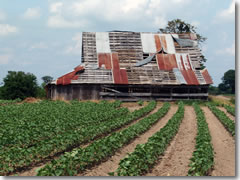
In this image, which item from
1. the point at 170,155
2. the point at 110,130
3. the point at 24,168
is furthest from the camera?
the point at 110,130

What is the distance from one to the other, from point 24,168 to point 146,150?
12.6ft

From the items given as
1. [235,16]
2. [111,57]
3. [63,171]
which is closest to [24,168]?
[63,171]

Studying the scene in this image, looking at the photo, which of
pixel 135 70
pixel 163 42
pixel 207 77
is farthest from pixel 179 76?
pixel 163 42

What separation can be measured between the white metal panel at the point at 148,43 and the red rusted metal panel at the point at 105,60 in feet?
14.6

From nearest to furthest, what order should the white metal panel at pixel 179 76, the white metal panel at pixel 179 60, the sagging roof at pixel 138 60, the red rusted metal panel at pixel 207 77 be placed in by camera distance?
the sagging roof at pixel 138 60 < the white metal panel at pixel 179 76 < the red rusted metal panel at pixel 207 77 < the white metal panel at pixel 179 60

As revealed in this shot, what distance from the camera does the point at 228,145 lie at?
517 inches

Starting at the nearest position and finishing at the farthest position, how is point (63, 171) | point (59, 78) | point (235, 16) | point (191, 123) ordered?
point (63, 171), point (235, 16), point (191, 123), point (59, 78)

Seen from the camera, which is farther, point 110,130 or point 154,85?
point 154,85

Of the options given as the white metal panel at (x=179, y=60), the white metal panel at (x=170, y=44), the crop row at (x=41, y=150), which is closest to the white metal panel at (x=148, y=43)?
the white metal panel at (x=170, y=44)

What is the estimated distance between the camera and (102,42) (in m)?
34.0

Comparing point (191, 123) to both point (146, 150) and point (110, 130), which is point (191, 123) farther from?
point (146, 150)

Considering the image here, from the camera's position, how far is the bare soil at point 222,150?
365 inches

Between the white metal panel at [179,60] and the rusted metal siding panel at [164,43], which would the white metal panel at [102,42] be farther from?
the white metal panel at [179,60]

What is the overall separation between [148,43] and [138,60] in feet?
10.9
